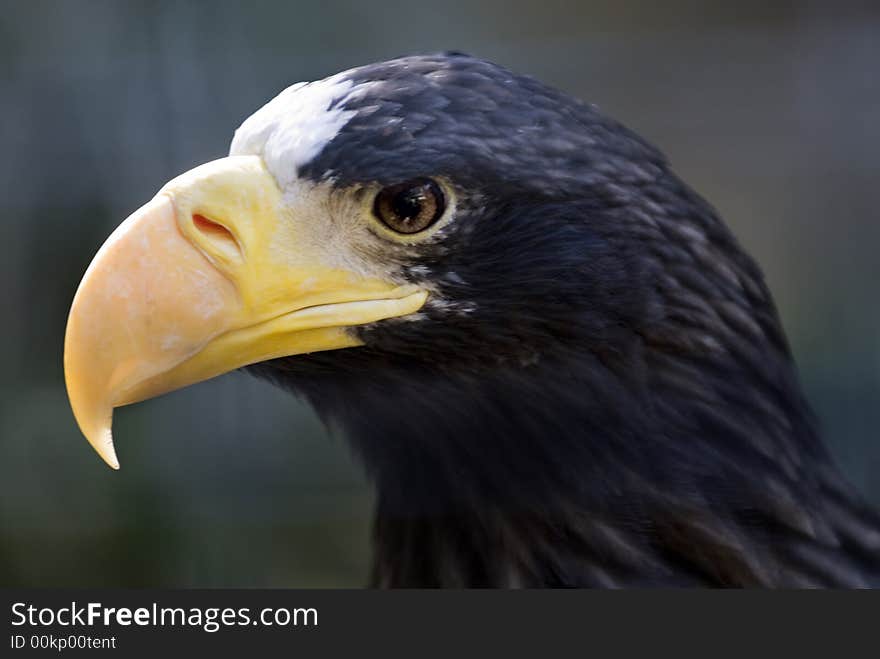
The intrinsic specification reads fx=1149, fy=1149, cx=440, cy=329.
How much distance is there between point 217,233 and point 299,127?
0.14 m

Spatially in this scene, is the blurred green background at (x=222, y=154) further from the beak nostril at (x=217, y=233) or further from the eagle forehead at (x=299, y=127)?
the beak nostril at (x=217, y=233)

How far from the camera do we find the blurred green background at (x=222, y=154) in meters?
1.93

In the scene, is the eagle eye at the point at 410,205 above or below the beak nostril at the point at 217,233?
above

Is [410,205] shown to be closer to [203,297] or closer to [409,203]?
[409,203]

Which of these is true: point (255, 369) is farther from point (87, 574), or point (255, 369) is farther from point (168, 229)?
point (87, 574)

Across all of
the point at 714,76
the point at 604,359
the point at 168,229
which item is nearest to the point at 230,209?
the point at 168,229

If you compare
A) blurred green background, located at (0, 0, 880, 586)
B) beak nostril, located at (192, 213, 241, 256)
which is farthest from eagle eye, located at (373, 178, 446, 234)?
blurred green background, located at (0, 0, 880, 586)

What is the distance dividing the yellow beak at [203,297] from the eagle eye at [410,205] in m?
0.07

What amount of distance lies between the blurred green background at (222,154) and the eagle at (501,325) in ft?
1.93

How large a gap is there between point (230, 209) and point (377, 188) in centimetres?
Result: 16

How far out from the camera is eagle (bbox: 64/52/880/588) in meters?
1.18

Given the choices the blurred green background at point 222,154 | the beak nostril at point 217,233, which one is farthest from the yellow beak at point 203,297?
the blurred green background at point 222,154

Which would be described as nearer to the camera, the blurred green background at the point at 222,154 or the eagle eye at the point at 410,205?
the eagle eye at the point at 410,205

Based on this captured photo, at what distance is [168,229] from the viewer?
1.19 metres
